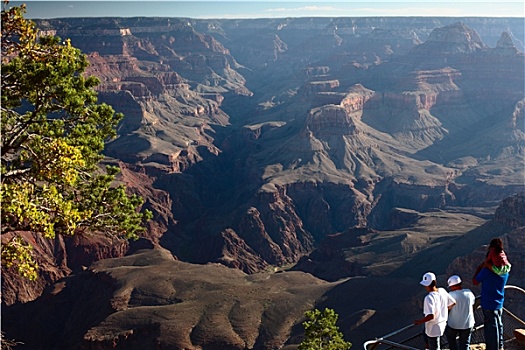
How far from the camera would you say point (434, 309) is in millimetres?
17234

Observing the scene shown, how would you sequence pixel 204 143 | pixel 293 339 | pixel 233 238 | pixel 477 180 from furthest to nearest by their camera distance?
1. pixel 204 143
2. pixel 477 180
3. pixel 233 238
4. pixel 293 339

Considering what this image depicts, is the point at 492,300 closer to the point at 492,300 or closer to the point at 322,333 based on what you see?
the point at 492,300

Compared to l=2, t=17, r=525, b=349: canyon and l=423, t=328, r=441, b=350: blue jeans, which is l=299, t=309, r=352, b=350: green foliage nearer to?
l=2, t=17, r=525, b=349: canyon

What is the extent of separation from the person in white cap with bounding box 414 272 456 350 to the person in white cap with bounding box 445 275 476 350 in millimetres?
263

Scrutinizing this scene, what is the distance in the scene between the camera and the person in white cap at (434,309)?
17.2m

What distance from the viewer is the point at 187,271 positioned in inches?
3140

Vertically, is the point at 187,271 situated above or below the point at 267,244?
above

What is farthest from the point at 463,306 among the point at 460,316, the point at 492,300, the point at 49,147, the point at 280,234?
the point at 280,234

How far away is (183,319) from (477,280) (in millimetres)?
49609

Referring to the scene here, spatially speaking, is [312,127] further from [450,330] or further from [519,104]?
→ [450,330]

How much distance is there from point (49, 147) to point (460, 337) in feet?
49.9

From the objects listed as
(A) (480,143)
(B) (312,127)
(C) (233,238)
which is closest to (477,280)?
(C) (233,238)

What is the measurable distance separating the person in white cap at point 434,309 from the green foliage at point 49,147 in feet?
39.2

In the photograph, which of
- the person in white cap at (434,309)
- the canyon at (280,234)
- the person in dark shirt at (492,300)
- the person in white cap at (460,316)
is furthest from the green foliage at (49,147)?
the canyon at (280,234)
